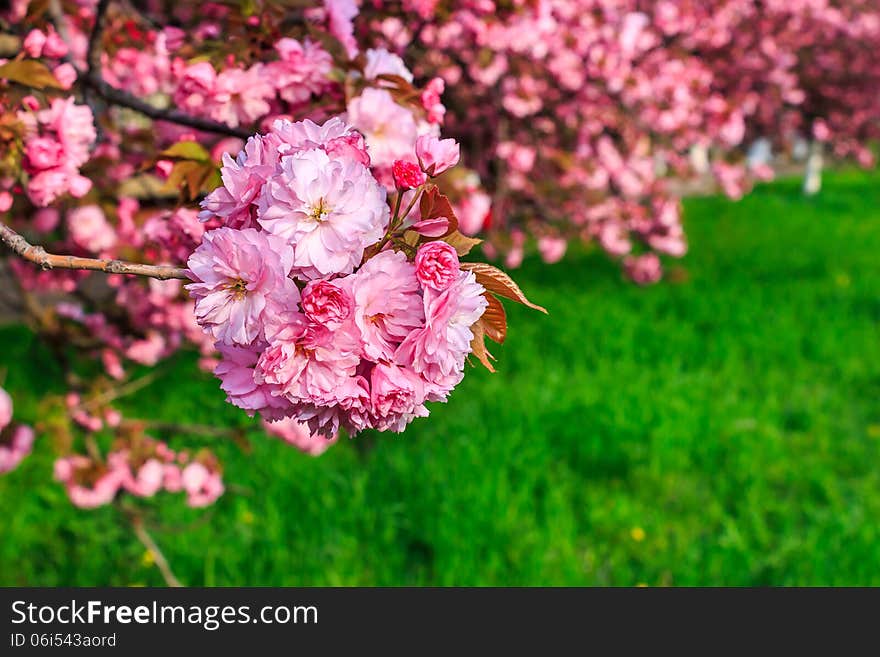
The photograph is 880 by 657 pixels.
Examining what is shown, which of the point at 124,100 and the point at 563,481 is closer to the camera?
the point at 124,100

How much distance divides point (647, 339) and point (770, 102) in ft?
11.3

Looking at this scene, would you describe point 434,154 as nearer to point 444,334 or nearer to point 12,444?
point 444,334

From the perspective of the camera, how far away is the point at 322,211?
970mm

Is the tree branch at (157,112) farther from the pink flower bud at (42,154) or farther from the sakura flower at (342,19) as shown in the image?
the sakura flower at (342,19)

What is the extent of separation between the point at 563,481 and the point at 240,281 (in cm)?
299

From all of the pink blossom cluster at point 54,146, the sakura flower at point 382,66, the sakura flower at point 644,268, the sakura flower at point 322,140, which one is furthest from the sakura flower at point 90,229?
the sakura flower at point 644,268

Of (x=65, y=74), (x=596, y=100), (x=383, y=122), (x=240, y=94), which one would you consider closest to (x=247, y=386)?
(x=383, y=122)

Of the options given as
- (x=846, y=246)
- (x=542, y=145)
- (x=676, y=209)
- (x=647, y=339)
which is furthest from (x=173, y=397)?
(x=846, y=246)

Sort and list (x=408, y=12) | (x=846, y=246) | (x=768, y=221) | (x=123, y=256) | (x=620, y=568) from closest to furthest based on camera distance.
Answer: (x=123, y=256) → (x=408, y=12) → (x=620, y=568) → (x=846, y=246) → (x=768, y=221)

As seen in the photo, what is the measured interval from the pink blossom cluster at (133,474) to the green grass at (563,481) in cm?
12

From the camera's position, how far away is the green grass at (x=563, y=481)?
318 centimetres

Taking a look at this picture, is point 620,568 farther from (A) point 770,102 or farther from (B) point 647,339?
(A) point 770,102

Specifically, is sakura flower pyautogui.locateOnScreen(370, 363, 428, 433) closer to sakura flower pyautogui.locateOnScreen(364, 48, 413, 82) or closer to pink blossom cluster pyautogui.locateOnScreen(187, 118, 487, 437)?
pink blossom cluster pyautogui.locateOnScreen(187, 118, 487, 437)
